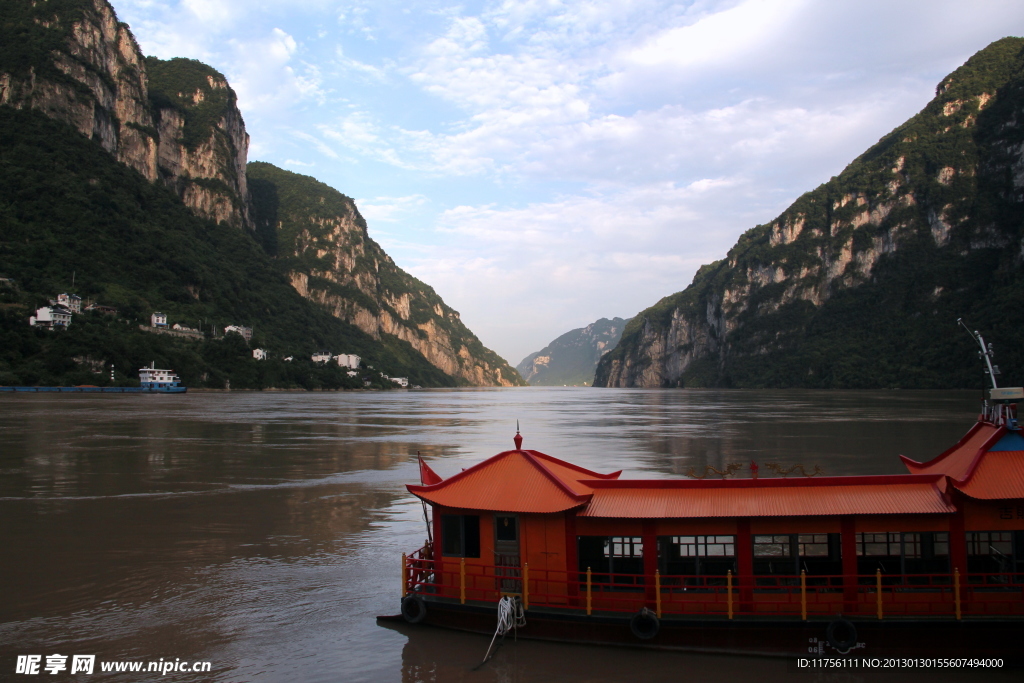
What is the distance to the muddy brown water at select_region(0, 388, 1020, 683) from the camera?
41.4 feet

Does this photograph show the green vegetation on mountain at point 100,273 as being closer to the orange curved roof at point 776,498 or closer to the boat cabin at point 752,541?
the boat cabin at point 752,541

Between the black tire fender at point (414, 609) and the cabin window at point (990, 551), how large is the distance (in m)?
11.1

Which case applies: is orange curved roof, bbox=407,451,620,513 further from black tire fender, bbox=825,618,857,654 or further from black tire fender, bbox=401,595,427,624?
black tire fender, bbox=825,618,857,654

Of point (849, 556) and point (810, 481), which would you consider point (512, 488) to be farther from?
point (849, 556)

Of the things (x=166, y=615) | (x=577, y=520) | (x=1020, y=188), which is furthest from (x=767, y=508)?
(x=1020, y=188)

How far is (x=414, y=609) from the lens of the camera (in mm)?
14359

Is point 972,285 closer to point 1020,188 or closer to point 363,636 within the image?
point 1020,188

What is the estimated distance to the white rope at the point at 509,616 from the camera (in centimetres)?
1326

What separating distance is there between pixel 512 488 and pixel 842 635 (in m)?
6.93

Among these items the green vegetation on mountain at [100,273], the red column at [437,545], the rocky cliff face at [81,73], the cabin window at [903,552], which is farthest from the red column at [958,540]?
the rocky cliff face at [81,73]

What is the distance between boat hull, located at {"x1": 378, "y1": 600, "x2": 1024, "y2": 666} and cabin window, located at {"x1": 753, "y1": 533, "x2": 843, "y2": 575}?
101 centimetres

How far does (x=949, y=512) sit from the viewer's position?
12.9 m

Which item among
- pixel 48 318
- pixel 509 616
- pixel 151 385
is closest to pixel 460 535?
pixel 509 616

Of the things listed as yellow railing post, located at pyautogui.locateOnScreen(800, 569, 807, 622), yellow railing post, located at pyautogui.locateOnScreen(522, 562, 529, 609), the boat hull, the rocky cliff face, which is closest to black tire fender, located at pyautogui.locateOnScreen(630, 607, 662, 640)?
the boat hull
